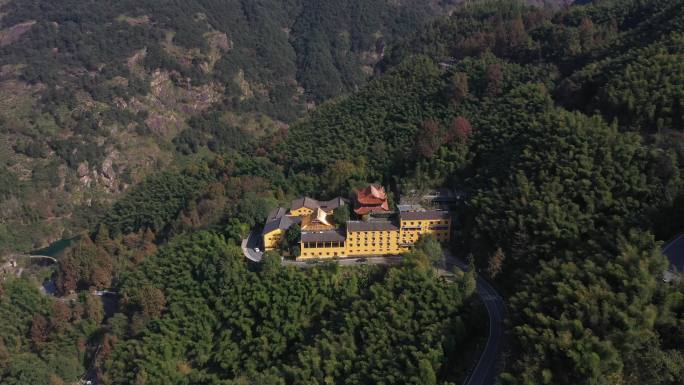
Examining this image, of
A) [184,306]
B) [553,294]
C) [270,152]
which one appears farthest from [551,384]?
[270,152]

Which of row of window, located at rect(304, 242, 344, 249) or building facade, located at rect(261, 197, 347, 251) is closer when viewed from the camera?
row of window, located at rect(304, 242, 344, 249)

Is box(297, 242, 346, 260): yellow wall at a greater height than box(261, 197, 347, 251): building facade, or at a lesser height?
lesser

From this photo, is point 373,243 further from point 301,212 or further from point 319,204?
point 301,212

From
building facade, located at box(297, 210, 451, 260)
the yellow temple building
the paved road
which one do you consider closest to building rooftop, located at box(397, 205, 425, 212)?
the yellow temple building

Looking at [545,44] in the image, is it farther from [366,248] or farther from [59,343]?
[59,343]

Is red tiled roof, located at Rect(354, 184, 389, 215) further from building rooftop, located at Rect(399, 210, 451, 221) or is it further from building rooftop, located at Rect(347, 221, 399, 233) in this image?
building rooftop, located at Rect(399, 210, 451, 221)

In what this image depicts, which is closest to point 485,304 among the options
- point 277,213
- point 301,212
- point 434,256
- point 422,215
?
point 434,256

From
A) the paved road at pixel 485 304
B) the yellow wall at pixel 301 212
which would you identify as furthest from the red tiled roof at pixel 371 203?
the paved road at pixel 485 304
